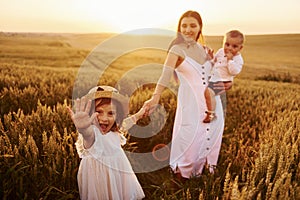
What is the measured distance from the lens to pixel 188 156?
365 cm

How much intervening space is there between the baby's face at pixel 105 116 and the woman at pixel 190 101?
0.68m

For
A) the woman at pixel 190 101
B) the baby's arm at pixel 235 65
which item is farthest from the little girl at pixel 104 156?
the baby's arm at pixel 235 65

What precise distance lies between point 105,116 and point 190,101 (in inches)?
45.8

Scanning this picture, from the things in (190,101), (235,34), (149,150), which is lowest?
(149,150)

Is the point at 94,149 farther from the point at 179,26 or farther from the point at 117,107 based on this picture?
the point at 179,26

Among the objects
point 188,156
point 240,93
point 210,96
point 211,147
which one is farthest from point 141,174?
point 240,93

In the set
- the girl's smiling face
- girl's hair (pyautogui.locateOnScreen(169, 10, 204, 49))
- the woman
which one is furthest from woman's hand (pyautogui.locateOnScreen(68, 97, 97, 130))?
girl's hair (pyautogui.locateOnScreen(169, 10, 204, 49))

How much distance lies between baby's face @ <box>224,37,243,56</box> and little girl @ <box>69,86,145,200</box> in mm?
1518

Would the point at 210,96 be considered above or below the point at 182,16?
below

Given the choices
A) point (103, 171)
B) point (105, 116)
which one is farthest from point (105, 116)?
point (103, 171)

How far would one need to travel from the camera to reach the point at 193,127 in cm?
355

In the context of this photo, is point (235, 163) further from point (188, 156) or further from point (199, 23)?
point (199, 23)

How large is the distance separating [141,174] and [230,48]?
155 centimetres

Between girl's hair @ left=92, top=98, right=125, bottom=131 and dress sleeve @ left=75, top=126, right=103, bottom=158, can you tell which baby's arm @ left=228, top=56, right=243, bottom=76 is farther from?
dress sleeve @ left=75, top=126, right=103, bottom=158
